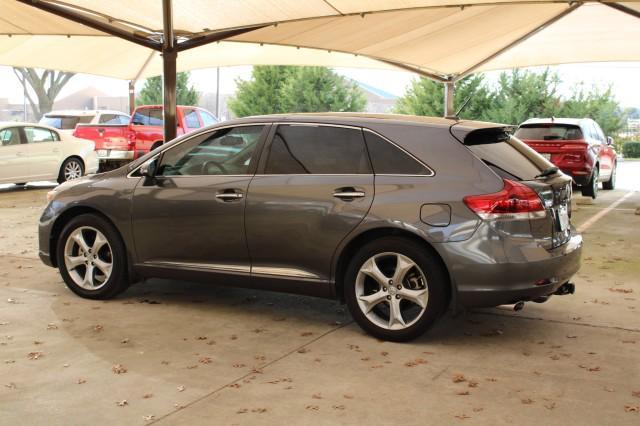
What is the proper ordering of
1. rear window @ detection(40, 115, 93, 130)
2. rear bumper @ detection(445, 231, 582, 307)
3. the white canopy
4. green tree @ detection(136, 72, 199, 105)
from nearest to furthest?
rear bumper @ detection(445, 231, 582, 307) < the white canopy < rear window @ detection(40, 115, 93, 130) < green tree @ detection(136, 72, 199, 105)

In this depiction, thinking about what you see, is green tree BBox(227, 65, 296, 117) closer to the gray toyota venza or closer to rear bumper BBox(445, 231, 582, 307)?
the gray toyota venza

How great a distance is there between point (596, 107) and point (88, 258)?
3517 cm

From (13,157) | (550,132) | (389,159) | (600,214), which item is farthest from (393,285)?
(13,157)

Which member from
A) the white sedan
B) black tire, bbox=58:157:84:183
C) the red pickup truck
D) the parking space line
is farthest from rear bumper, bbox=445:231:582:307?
the red pickup truck

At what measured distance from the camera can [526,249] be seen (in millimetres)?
5539

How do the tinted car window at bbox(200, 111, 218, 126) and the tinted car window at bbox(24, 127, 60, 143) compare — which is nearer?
the tinted car window at bbox(24, 127, 60, 143)

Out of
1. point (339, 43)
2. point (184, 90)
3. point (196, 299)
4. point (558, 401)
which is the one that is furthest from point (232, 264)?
point (184, 90)

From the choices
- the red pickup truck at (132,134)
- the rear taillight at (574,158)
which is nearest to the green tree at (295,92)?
the red pickup truck at (132,134)

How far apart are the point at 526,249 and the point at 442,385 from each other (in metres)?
1.21

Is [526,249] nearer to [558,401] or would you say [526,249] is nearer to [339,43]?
[558,401]

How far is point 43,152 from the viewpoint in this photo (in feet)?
60.9

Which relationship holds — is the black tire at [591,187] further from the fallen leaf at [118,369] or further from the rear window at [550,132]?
the fallen leaf at [118,369]

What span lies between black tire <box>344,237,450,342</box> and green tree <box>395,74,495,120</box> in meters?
33.6

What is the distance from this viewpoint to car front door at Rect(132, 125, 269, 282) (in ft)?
21.2
